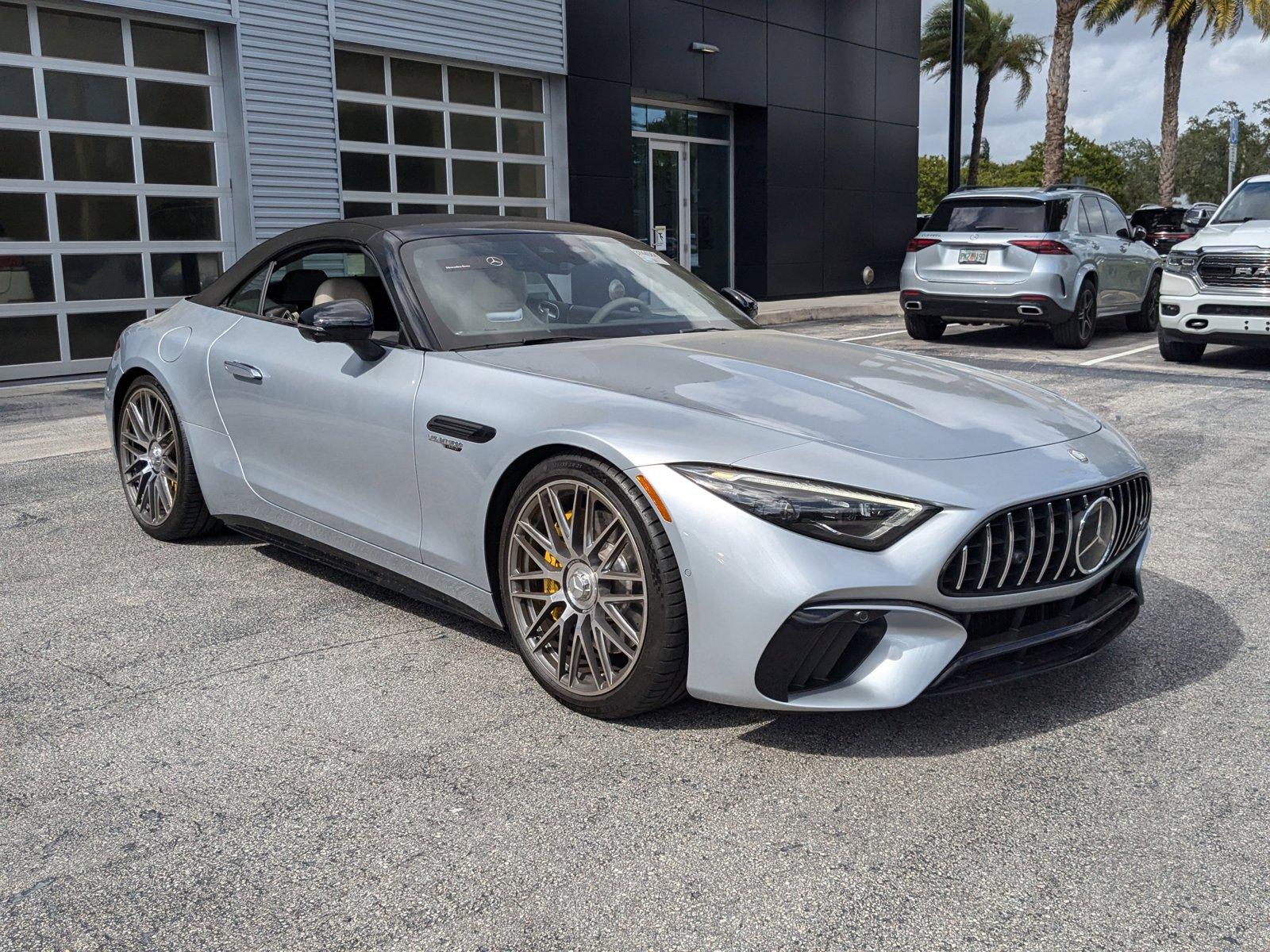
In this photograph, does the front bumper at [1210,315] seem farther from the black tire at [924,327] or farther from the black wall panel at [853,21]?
the black wall panel at [853,21]

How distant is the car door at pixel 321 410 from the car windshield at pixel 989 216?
9.97 m

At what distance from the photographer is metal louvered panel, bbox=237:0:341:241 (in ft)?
45.0

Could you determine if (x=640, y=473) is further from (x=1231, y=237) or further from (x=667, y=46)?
(x=667, y=46)

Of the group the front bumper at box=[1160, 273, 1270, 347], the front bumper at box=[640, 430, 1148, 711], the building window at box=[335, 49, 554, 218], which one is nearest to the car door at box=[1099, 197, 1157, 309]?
the front bumper at box=[1160, 273, 1270, 347]

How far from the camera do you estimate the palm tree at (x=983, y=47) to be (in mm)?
45031

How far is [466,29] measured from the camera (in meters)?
Answer: 16.3

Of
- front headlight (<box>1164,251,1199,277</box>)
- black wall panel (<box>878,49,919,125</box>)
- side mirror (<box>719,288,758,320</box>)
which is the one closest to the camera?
side mirror (<box>719,288,758,320</box>)

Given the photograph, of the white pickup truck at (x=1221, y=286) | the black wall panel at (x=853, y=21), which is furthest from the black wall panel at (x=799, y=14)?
the white pickup truck at (x=1221, y=286)

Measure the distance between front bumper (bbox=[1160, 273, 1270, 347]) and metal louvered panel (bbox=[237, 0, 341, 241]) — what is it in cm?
929

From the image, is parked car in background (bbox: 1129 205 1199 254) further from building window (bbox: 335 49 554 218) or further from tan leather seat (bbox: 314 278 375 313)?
tan leather seat (bbox: 314 278 375 313)

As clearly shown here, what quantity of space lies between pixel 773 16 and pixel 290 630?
20.4 m

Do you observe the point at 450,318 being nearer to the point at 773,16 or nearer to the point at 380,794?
the point at 380,794

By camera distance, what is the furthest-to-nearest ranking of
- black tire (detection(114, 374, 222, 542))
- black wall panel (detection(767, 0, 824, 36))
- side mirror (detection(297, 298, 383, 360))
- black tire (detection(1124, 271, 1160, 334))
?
black wall panel (detection(767, 0, 824, 36)), black tire (detection(1124, 271, 1160, 334)), black tire (detection(114, 374, 222, 542)), side mirror (detection(297, 298, 383, 360))

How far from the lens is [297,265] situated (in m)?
4.86
